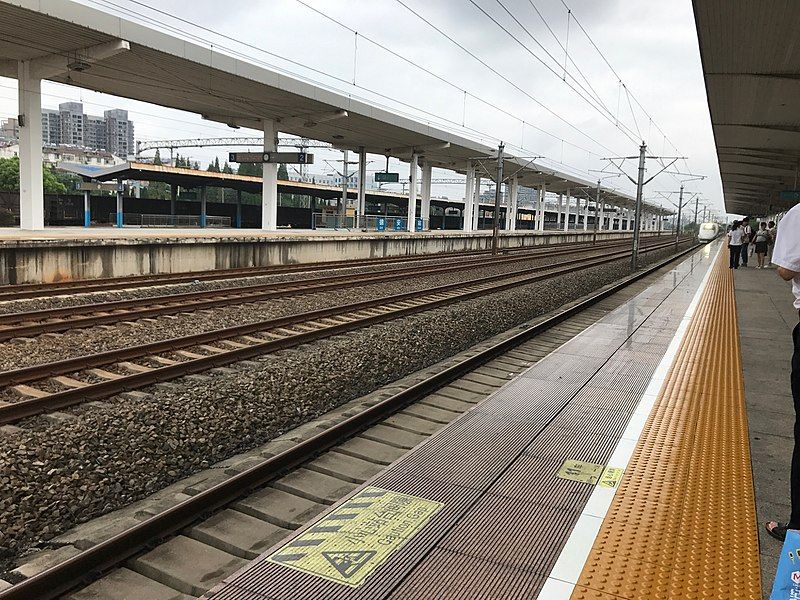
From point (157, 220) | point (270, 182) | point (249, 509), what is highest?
point (270, 182)

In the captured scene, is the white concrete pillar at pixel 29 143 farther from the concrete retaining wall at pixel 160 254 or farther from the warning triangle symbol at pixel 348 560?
the warning triangle symbol at pixel 348 560

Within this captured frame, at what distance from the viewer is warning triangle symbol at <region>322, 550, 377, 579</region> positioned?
301 cm

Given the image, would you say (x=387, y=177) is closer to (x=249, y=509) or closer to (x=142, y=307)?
(x=142, y=307)

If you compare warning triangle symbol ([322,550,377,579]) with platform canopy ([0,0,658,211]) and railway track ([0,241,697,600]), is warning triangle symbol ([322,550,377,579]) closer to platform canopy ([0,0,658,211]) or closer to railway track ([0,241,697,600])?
railway track ([0,241,697,600])

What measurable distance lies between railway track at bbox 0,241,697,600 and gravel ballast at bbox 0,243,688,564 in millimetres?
633

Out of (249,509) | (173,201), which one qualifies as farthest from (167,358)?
(173,201)

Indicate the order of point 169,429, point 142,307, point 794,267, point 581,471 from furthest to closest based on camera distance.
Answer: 1. point 142,307
2. point 169,429
3. point 581,471
4. point 794,267

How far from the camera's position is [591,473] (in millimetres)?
4160

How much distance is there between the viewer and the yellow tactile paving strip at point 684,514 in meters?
2.82

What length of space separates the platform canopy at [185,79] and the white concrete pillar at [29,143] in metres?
0.74

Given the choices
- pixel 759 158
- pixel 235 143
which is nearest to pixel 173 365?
pixel 759 158

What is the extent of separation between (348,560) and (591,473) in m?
1.92

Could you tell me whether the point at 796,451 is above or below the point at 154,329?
above

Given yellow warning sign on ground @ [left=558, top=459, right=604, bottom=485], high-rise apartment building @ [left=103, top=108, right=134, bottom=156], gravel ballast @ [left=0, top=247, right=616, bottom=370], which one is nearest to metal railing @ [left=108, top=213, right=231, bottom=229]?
gravel ballast @ [left=0, top=247, right=616, bottom=370]
